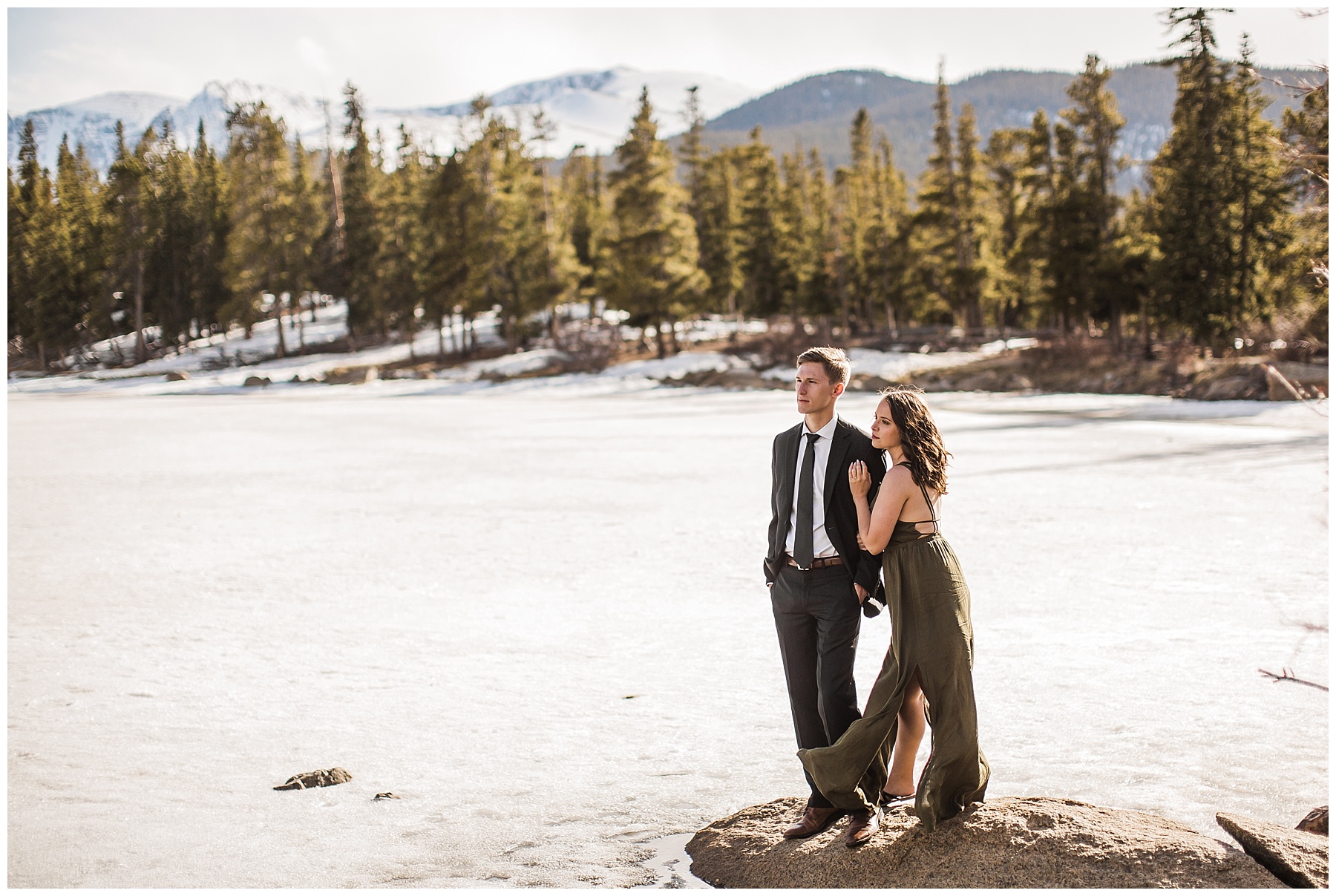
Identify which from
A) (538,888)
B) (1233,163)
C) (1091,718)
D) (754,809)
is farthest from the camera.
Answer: (1233,163)

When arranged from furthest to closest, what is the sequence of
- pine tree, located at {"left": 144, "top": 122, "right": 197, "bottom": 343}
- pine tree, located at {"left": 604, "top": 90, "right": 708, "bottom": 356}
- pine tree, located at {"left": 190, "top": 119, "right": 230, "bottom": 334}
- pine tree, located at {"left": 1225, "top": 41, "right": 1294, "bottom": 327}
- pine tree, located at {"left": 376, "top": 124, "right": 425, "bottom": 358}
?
pine tree, located at {"left": 190, "top": 119, "right": 230, "bottom": 334}
pine tree, located at {"left": 144, "top": 122, "right": 197, "bottom": 343}
pine tree, located at {"left": 376, "top": 124, "right": 425, "bottom": 358}
pine tree, located at {"left": 604, "top": 90, "right": 708, "bottom": 356}
pine tree, located at {"left": 1225, "top": 41, "right": 1294, "bottom": 327}

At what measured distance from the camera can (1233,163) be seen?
3428 cm

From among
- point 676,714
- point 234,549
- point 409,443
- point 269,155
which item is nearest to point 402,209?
point 269,155

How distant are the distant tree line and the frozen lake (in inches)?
830

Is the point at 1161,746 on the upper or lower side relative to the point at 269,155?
lower

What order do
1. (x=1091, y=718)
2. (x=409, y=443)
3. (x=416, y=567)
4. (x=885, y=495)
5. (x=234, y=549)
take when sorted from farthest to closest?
(x=409, y=443) < (x=234, y=549) < (x=416, y=567) < (x=1091, y=718) < (x=885, y=495)

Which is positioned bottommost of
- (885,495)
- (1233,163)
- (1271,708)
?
(1271,708)

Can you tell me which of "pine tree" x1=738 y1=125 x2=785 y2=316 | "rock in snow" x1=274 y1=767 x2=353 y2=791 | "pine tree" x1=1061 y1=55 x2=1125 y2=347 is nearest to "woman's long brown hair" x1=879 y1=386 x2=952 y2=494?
"rock in snow" x1=274 y1=767 x2=353 y2=791

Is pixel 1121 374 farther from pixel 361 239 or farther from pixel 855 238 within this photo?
pixel 361 239

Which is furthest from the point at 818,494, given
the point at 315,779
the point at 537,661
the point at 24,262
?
the point at 24,262

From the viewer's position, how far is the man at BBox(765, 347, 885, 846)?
413 cm

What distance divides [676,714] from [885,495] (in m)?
3.16

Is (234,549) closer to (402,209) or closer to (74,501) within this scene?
(74,501)

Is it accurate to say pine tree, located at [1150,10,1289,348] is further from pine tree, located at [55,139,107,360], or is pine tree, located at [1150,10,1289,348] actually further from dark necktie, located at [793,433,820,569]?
pine tree, located at [55,139,107,360]
